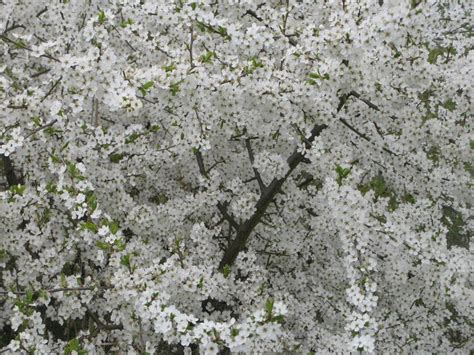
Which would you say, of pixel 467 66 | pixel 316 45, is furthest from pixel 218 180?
pixel 467 66

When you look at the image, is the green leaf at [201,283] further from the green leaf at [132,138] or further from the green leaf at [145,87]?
the green leaf at [145,87]

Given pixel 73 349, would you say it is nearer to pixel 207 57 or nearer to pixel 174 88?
pixel 174 88

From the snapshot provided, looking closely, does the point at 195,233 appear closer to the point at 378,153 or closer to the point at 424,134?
the point at 378,153

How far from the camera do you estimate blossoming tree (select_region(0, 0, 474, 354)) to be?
419cm

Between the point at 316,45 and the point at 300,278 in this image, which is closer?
the point at 316,45

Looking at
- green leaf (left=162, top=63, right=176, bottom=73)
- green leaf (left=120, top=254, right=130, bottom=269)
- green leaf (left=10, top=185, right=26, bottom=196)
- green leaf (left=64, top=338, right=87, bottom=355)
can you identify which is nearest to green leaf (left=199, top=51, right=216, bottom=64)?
green leaf (left=162, top=63, right=176, bottom=73)

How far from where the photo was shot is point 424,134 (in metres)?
5.59

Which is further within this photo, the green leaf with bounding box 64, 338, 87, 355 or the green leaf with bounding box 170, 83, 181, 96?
the green leaf with bounding box 64, 338, 87, 355

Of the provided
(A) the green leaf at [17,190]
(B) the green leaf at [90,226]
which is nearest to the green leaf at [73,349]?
(B) the green leaf at [90,226]

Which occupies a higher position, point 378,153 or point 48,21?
point 378,153

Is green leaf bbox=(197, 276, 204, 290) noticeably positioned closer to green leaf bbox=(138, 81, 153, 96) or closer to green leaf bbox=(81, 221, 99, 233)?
green leaf bbox=(81, 221, 99, 233)

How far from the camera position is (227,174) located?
21.3 feet

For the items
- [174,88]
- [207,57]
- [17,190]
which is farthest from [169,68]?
[17,190]

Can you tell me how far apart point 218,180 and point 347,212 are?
6.35 ft
